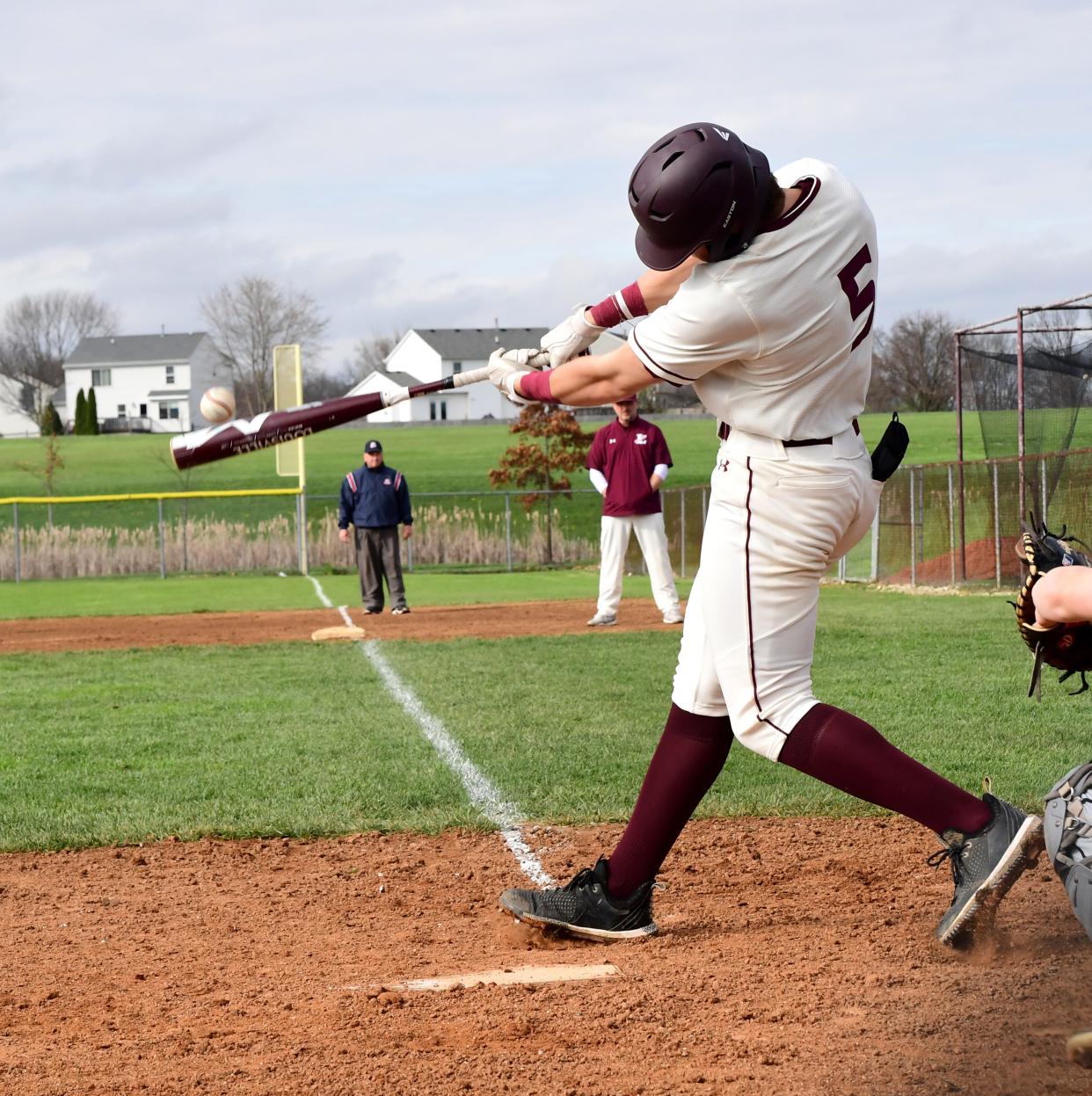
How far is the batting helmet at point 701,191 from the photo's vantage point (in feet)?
10.9

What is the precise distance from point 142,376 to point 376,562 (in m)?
80.3

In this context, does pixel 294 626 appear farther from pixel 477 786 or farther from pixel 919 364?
pixel 919 364

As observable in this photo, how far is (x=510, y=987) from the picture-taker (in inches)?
135

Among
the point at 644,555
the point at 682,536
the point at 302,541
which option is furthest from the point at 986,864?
the point at 302,541

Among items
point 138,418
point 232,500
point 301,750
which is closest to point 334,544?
point 232,500

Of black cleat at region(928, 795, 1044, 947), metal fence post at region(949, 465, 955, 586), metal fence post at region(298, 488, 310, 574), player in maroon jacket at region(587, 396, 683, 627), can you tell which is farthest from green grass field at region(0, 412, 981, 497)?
black cleat at region(928, 795, 1044, 947)

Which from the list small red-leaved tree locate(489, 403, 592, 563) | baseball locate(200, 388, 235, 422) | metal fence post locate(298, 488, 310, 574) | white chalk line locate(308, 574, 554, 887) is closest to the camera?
white chalk line locate(308, 574, 554, 887)

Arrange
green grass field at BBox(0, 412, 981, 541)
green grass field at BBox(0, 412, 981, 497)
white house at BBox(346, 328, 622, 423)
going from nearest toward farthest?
green grass field at BBox(0, 412, 981, 541) < green grass field at BBox(0, 412, 981, 497) < white house at BBox(346, 328, 622, 423)

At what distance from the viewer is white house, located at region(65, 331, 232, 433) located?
90.5m

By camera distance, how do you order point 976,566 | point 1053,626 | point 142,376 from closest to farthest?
point 1053,626, point 976,566, point 142,376

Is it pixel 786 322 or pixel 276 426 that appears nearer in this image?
pixel 786 322

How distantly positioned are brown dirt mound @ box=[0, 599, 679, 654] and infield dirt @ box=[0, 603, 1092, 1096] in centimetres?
837

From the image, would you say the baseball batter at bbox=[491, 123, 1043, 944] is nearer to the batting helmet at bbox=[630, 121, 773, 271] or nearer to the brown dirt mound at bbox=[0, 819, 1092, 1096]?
the batting helmet at bbox=[630, 121, 773, 271]

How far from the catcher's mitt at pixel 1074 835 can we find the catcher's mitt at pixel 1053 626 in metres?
0.27
